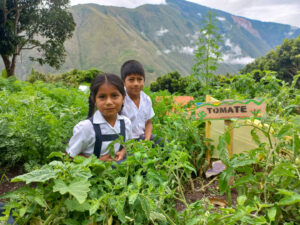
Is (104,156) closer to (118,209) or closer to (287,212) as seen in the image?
(118,209)

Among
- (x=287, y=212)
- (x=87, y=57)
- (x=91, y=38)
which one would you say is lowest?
(x=287, y=212)

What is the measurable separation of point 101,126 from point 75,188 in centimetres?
107

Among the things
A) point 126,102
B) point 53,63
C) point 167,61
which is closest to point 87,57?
point 167,61

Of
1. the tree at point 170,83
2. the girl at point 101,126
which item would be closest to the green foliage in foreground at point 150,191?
the girl at point 101,126

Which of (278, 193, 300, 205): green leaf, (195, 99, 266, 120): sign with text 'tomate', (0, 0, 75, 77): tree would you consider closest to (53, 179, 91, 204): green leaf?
(278, 193, 300, 205): green leaf

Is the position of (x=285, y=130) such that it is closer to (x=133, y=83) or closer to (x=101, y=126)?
(x=101, y=126)

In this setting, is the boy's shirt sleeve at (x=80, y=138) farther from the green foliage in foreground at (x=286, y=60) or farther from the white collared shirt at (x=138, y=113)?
the green foliage in foreground at (x=286, y=60)

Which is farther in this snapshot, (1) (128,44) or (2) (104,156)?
(1) (128,44)

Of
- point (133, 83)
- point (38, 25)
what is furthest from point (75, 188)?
point (38, 25)

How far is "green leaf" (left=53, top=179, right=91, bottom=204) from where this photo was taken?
3.61 ft

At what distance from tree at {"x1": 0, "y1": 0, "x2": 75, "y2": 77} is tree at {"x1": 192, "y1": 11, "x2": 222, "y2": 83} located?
669 inches

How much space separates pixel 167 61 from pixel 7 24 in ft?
612

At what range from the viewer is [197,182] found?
248 cm

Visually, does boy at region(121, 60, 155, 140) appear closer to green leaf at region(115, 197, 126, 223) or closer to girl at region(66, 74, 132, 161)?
girl at region(66, 74, 132, 161)
